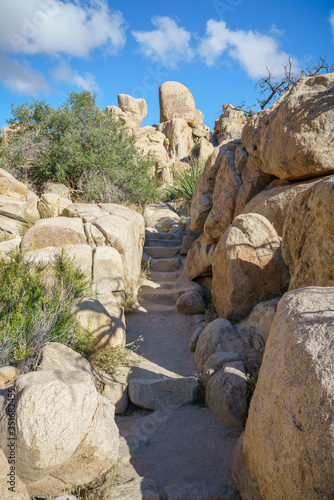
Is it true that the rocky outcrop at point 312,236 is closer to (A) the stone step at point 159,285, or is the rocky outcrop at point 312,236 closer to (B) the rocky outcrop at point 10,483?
(B) the rocky outcrop at point 10,483

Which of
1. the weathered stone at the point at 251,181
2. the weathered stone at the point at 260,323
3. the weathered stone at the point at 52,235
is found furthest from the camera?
the weathered stone at the point at 52,235

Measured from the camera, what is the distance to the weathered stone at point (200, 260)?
23.6 ft

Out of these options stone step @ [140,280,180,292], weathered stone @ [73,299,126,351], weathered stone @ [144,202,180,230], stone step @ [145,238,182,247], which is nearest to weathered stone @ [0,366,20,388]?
weathered stone @ [73,299,126,351]

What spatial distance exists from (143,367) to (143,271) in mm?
3982

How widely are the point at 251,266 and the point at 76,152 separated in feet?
26.5

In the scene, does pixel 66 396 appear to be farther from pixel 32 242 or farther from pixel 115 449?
pixel 32 242

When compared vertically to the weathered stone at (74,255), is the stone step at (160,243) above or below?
above

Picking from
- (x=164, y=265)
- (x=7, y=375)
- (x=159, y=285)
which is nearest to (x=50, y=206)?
(x=159, y=285)

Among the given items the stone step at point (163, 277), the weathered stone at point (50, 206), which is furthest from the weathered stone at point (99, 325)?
the stone step at point (163, 277)

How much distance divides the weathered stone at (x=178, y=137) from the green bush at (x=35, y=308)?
17519mm

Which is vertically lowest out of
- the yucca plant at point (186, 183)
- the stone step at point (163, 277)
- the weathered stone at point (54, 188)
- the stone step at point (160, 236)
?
the stone step at point (163, 277)

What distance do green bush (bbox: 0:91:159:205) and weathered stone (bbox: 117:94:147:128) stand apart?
46.6ft

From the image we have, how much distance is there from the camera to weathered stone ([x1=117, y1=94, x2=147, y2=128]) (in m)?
26.1

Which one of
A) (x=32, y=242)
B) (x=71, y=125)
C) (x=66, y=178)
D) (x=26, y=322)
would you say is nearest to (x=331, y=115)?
(x=26, y=322)
